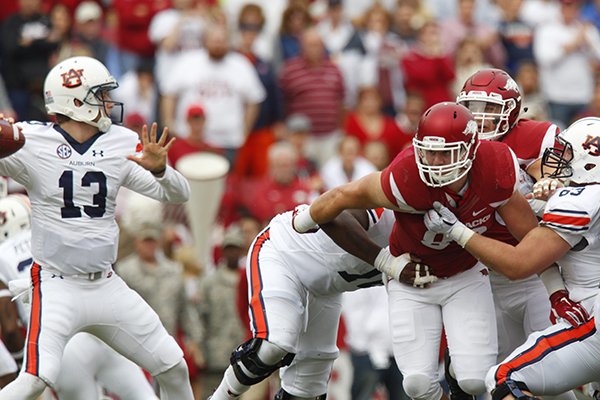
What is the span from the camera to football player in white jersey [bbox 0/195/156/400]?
8.26 m

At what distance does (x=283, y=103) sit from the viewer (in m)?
14.0

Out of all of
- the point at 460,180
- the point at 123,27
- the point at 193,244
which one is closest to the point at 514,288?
the point at 460,180

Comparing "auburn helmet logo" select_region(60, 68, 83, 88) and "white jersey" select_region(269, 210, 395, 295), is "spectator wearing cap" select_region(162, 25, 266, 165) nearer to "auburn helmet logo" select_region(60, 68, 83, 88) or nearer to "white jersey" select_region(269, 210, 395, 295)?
"white jersey" select_region(269, 210, 395, 295)

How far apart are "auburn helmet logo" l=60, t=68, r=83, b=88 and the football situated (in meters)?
0.49

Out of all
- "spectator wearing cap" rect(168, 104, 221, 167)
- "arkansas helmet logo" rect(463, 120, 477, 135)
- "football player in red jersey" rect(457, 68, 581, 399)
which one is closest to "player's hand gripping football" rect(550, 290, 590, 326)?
"football player in red jersey" rect(457, 68, 581, 399)

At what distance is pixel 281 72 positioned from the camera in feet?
47.0

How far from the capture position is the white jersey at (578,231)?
7023 millimetres

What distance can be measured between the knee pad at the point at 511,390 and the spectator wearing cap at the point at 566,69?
7914mm

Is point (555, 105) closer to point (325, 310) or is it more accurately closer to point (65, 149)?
point (325, 310)

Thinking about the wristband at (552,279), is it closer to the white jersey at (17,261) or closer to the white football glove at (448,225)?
the white football glove at (448,225)

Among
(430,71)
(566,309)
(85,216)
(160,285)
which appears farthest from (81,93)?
(430,71)

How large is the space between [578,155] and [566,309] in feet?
2.74

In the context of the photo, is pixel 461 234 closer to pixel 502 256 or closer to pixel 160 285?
pixel 502 256

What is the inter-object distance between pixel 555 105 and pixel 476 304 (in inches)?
299
